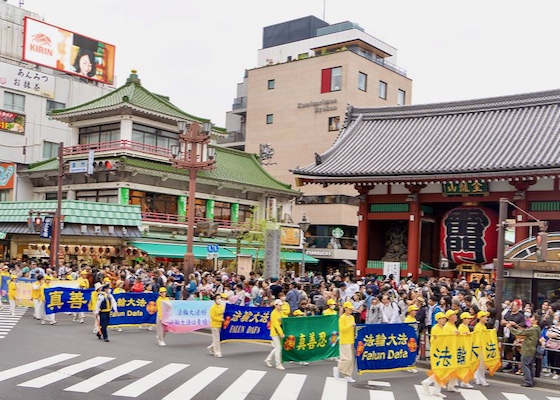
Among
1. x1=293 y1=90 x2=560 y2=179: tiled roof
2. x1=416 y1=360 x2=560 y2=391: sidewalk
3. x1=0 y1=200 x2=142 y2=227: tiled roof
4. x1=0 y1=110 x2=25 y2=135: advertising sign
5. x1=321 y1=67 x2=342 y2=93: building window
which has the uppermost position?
x1=321 y1=67 x2=342 y2=93: building window

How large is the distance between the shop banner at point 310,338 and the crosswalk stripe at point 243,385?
1217 mm

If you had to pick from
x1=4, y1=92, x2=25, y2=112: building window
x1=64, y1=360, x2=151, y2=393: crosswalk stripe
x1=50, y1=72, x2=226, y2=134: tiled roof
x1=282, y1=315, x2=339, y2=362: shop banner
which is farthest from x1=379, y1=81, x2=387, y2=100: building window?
x1=64, y1=360, x2=151, y2=393: crosswalk stripe

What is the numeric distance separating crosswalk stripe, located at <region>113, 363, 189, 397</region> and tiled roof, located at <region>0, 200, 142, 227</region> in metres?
23.0

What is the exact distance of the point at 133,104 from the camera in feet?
135

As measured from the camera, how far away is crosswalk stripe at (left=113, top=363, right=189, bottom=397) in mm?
12047

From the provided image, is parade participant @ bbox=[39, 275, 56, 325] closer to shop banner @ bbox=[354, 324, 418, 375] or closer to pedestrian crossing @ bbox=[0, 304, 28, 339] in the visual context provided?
pedestrian crossing @ bbox=[0, 304, 28, 339]

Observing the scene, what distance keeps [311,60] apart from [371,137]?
2758 cm

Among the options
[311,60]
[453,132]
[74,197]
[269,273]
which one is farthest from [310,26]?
[269,273]

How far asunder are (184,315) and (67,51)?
43.6 meters

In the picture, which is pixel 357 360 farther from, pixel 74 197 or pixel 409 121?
pixel 74 197

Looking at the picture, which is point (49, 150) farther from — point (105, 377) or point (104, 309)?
point (105, 377)

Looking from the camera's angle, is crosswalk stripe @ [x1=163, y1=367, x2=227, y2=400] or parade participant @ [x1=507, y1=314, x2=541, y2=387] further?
parade participant @ [x1=507, y1=314, x2=541, y2=387]

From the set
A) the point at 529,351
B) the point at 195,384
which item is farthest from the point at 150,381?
the point at 529,351

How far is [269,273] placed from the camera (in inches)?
1105
